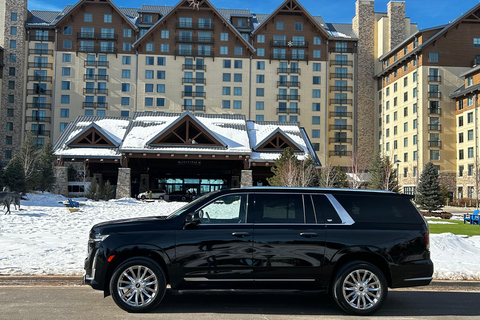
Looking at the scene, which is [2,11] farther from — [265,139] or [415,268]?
[415,268]

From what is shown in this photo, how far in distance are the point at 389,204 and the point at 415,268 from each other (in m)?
1.05

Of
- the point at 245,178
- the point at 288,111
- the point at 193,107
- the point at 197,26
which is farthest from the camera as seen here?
the point at 288,111

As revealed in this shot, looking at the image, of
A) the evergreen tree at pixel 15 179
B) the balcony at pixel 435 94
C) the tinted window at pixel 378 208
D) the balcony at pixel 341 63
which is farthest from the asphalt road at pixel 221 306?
the balcony at pixel 341 63

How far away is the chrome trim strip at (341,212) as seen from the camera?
7.29 metres

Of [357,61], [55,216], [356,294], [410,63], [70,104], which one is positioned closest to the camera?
[356,294]

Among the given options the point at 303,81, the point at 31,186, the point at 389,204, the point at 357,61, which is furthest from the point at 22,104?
the point at 389,204

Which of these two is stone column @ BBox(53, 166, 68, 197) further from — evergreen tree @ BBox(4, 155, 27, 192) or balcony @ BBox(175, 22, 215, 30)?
balcony @ BBox(175, 22, 215, 30)

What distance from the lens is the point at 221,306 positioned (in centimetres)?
756

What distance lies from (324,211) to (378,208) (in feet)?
2.96

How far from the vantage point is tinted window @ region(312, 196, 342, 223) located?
23.9 ft

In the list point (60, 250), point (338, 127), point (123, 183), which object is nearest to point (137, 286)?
point (60, 250)

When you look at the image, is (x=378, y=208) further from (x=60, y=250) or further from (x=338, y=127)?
(x=338, y=127)

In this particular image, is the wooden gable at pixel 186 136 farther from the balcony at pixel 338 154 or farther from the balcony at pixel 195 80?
the balcony at pixel 338 154

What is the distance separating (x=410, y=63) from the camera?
6312 centimetres
